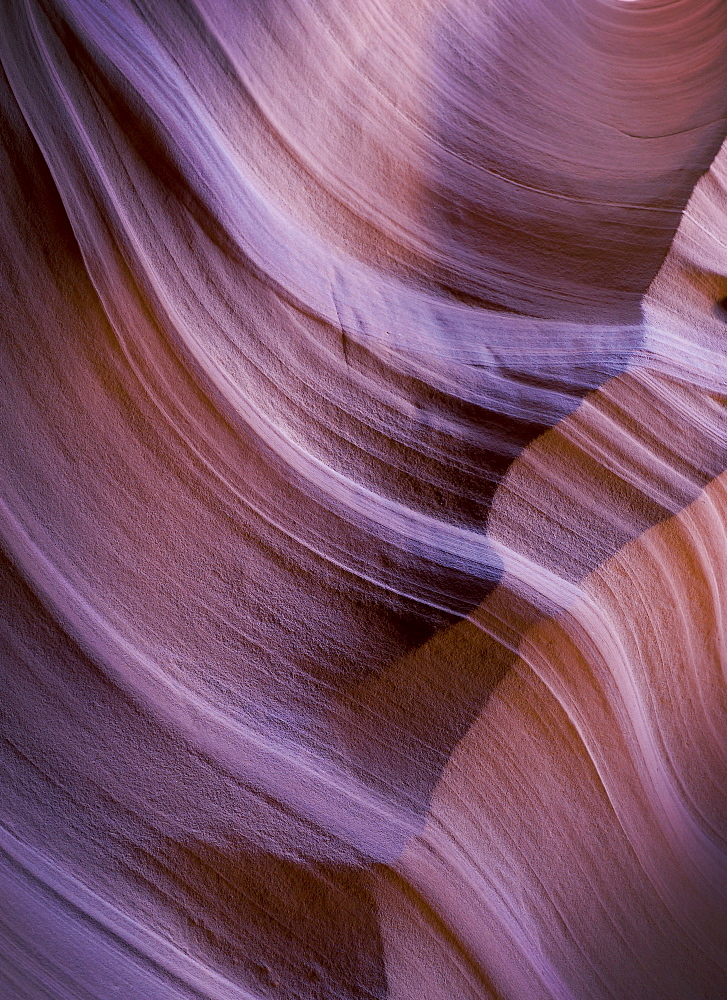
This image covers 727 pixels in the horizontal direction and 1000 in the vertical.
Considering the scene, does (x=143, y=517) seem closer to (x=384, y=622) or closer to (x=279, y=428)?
(x=279, y=428)

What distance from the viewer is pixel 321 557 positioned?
1.01 meters

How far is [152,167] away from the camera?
1.08m

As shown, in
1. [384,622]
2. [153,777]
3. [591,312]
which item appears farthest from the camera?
[591,312]

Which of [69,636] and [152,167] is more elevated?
[152,167]

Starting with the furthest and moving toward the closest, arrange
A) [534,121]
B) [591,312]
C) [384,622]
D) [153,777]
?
[534,121], [591,312], [384,622], [153,777]

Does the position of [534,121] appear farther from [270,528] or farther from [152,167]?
[270,528]

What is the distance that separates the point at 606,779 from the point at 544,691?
6.6 inches

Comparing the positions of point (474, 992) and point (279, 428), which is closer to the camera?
point (474, 992)

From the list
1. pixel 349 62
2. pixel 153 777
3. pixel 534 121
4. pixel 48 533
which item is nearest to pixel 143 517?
pixel 48 533

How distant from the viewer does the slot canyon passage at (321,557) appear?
0.88m

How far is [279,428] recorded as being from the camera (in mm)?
1049

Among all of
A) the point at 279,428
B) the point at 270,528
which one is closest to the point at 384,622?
the point at 270,528

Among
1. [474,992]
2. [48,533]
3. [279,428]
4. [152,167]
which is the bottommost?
[474,992]

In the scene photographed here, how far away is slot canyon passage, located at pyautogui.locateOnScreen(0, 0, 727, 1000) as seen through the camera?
2.89 feet
